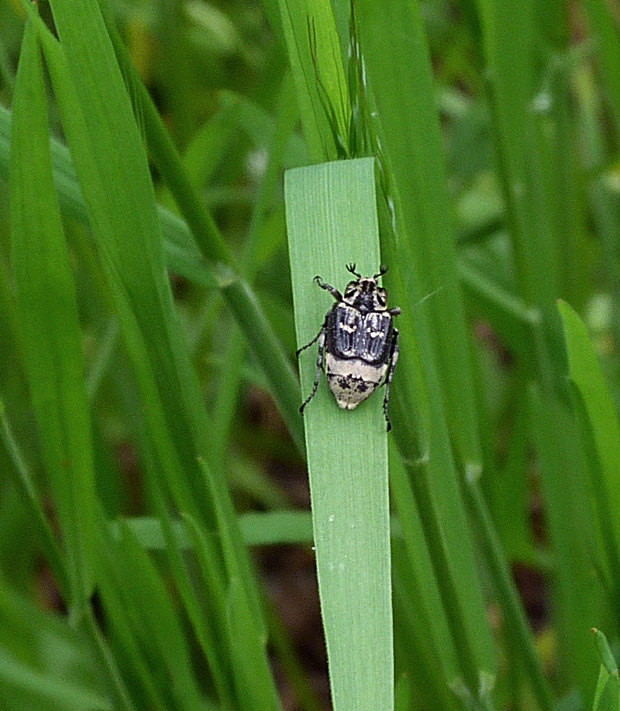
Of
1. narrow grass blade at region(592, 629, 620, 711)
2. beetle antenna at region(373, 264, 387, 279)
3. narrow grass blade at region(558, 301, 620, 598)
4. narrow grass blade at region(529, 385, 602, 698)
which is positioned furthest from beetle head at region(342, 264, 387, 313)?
narrow grass blade at region(529, 385, 602, 698)

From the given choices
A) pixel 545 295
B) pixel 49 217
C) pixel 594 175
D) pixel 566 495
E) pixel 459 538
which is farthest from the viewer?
pixel 594 175

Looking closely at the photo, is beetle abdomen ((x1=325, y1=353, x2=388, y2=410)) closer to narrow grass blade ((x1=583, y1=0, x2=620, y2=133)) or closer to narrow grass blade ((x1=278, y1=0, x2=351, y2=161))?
narrow grass blade ((x1=278, y1=0, x2=351, y2=161))

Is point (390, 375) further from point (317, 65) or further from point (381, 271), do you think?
point (317, 65)

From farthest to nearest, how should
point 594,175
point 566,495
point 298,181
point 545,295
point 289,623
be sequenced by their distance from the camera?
point 289,623
point 594,175
point 566,495
point 545,295
point 298,181

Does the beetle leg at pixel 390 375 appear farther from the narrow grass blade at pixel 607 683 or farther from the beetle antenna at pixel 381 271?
the narrow grass blade at pixel 607 683

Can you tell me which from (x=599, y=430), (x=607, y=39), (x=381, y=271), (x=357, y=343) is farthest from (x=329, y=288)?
(x=607, y=39)

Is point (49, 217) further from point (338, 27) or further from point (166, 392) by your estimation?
point (338, 27)

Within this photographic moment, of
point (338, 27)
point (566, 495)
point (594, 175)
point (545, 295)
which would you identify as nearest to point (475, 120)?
point (594, 175)

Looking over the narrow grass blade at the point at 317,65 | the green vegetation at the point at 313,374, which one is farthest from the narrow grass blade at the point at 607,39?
the narrow grass blade at the point at 317,65
